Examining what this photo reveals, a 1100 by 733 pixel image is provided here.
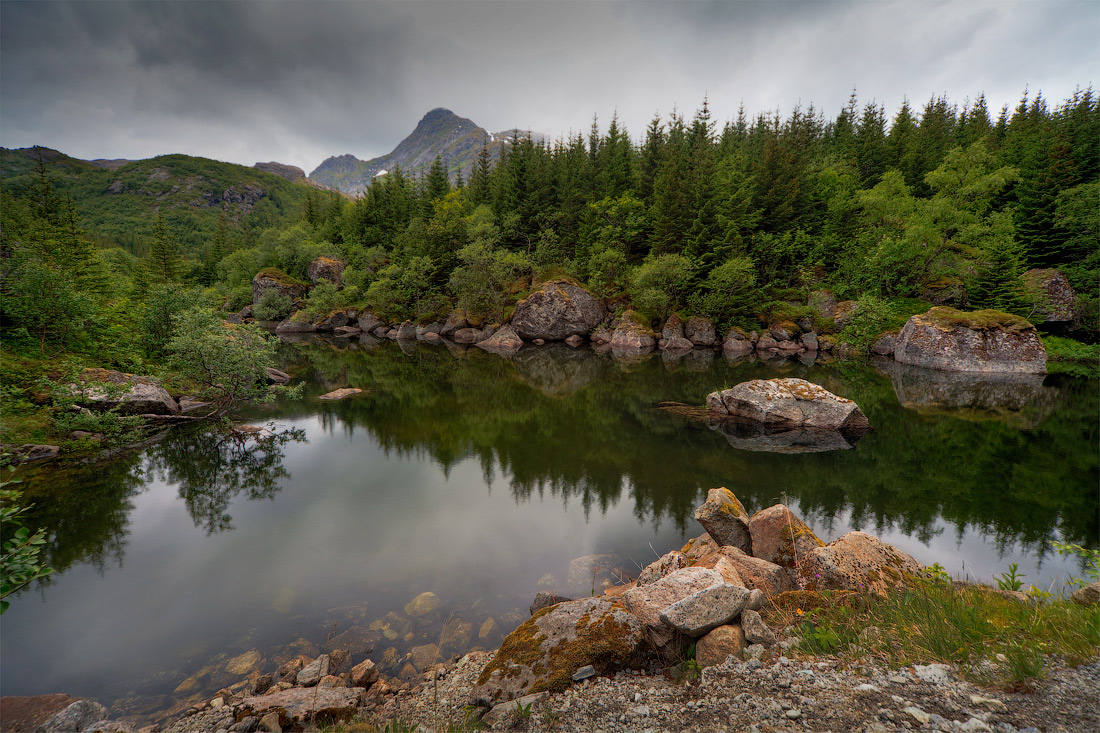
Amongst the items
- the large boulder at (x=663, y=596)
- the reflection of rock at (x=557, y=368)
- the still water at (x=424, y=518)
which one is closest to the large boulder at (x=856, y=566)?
the large boulder at (x=663, y=596)

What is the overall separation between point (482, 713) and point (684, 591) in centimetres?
327

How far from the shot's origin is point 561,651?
18.8 ft

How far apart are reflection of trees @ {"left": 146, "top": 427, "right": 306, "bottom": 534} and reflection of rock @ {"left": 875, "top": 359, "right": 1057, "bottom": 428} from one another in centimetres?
3063

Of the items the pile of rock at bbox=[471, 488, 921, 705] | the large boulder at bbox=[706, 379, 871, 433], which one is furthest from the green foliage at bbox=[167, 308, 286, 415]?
the large boulder at bbox=[706, 379, 871, 433]

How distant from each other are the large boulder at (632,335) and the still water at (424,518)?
26647 millimetres

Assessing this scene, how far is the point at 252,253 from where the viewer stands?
3462 inches

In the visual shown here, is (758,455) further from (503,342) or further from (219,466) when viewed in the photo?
(503,342)

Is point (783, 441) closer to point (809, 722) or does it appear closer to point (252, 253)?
point (809, 722)

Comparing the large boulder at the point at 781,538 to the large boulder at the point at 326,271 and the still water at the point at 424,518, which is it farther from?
the large boulder at the point at 326,271

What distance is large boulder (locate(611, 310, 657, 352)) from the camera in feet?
158

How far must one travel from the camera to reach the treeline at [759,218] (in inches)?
1571

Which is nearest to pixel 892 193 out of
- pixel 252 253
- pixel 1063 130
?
pixel 1063 130

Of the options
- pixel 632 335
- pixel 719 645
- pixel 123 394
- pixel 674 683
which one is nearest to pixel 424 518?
pixel 674 683

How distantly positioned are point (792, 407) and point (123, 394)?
2869cm
